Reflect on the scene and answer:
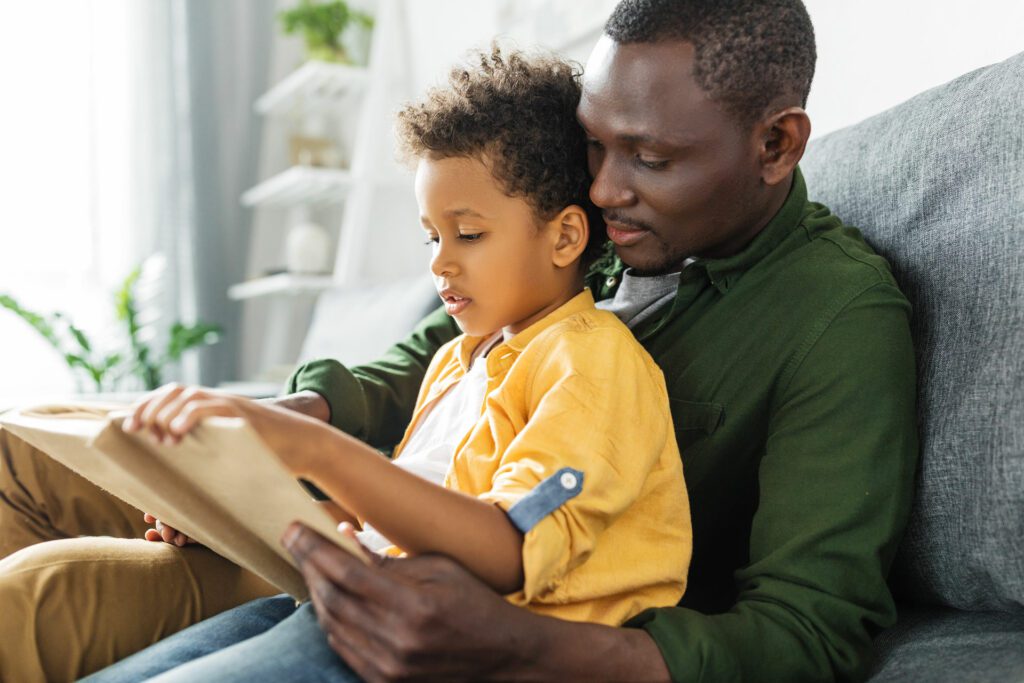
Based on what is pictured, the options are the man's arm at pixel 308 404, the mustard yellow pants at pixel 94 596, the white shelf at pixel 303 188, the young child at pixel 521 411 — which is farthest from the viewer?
the white shelf at pixel 303 188

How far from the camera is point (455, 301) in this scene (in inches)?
38.8

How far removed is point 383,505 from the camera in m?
0.69

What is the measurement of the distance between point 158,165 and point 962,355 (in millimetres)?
2896

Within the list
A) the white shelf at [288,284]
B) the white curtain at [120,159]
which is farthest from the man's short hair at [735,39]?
the white curtain at [120,159]

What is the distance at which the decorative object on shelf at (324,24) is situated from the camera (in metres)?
2.91

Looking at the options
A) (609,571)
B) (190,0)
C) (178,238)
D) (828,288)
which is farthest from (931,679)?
(190,0)

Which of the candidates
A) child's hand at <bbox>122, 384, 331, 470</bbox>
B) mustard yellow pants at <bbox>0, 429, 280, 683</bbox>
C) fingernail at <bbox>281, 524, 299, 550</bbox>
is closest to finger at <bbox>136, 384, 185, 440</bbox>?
child's hand at <bbox>122, 384, 331, 470</bbox>

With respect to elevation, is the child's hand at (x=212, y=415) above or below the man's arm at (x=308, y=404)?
above

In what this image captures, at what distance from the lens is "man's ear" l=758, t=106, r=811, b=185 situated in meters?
0.93

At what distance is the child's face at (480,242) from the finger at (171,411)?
0.38m

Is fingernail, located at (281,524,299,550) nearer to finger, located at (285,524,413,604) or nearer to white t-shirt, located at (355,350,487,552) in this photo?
finger, located at (285,524,413,604)

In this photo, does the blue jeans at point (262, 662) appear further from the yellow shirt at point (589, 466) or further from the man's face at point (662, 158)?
the man's face at point (662, 158)

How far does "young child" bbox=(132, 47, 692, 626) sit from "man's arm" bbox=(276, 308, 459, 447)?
0.15 m

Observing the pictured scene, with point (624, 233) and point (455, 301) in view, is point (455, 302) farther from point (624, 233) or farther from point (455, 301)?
point (624, 233)
